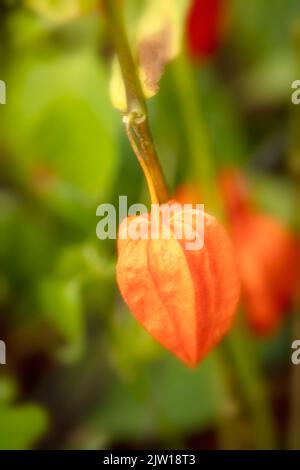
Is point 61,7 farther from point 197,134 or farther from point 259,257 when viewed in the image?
point 259,257

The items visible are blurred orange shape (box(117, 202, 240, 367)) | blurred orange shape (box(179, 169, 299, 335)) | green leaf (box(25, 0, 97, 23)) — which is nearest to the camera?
blurred orange shape (box(117, 202, 240, 367))

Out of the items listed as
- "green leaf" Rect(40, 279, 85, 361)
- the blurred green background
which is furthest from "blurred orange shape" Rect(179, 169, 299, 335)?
"green leaf" Rect(40, 279, 85, 361)

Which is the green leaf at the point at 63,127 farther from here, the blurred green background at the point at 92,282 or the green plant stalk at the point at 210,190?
the green plant stalk at the point at 210,190

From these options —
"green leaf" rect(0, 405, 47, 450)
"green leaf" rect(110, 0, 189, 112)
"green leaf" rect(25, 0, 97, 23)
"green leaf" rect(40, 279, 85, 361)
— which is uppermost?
"green leaf" rect(25, 0, 97, 23)

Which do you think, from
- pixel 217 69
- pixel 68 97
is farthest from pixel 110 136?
pixel 217 69

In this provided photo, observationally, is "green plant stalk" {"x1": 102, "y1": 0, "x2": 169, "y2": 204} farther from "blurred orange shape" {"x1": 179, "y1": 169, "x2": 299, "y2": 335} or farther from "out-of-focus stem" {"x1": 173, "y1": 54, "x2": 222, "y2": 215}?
"blurred orange shape" {"x1": 179, "y1": 169, "x2": 299, "y2": 335}

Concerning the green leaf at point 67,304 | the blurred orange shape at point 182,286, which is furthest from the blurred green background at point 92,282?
the blurred orange shape at point 182,286

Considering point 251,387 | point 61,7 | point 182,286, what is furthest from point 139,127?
point 251,387

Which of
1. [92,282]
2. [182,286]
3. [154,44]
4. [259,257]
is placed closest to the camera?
[182,286]
